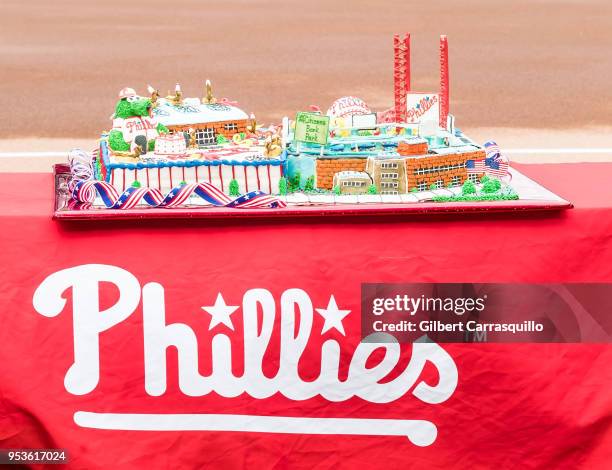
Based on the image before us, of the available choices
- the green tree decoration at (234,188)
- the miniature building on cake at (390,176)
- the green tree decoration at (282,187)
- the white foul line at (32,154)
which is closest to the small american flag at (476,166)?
the miniature building on cake at (390,176)

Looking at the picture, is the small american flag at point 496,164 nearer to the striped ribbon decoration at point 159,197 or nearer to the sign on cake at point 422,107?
the sign on cake at point 422,107

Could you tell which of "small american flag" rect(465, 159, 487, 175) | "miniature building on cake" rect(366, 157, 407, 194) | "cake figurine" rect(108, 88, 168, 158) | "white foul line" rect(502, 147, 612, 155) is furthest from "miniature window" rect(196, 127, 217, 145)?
"white foul line" rect(502, 147, 612, 155)

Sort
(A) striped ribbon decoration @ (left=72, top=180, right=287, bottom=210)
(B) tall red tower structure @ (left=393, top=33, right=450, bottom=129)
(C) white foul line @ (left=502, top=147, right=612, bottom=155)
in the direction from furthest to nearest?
1. (C) white foul line @ (left=502, top=147, right=612, bottom=155)
2. (B) tall red tower structure @ (left=393, top=33, right=450, bottom=129)
3. (A) striped ribbon decoration @ (left=72, top=180, right=287, bottom=210)

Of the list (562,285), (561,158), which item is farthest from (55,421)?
(561,158)

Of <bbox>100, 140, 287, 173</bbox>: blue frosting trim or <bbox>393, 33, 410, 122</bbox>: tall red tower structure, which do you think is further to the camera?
<bbox>393, 33, 410, 122</bbox>: tall red tower structure

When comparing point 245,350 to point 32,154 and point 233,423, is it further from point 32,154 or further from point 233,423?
point 32,154

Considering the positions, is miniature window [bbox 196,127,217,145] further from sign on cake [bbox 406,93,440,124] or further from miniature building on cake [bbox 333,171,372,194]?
sign on cake [bbox 406,93,440,124]
